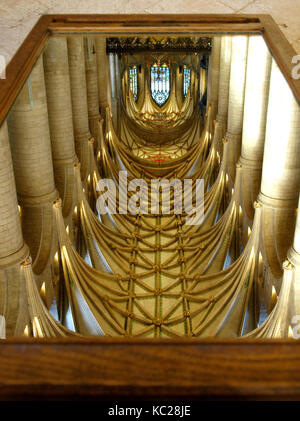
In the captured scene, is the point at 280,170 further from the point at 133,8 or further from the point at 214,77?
the point at 214,77

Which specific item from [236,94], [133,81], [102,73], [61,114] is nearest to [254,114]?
[236,94]

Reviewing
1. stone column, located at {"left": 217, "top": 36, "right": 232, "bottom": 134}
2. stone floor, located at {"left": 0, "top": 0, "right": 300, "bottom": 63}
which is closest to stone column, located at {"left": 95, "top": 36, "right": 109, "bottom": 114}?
stone column, located at {"left": 217, "top": 36, "right": 232, "bottom": 134}

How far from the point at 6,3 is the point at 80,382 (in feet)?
7.48

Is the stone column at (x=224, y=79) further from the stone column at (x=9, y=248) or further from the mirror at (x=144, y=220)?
the stone column at (x=9, y=248)

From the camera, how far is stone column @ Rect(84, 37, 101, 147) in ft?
26.7

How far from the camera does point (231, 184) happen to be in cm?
678

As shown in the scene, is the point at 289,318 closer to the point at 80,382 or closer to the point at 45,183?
the point at 45,183

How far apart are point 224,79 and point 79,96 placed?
2887 millimetres

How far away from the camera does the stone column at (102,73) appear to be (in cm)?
923

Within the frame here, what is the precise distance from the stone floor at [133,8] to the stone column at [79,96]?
4.35m

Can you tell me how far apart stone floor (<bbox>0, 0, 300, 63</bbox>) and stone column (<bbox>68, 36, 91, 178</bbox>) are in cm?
435

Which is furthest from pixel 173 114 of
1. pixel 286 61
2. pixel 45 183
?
pixel 286 61

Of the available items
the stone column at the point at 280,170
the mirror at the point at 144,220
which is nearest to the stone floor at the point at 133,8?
the mirror at the point at 144,220

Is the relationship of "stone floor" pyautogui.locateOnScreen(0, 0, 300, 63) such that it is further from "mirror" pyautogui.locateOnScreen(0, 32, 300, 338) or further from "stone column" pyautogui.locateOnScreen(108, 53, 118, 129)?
"stone column" pyautogui.locateOnScreen(108, 53, 118, 129)
